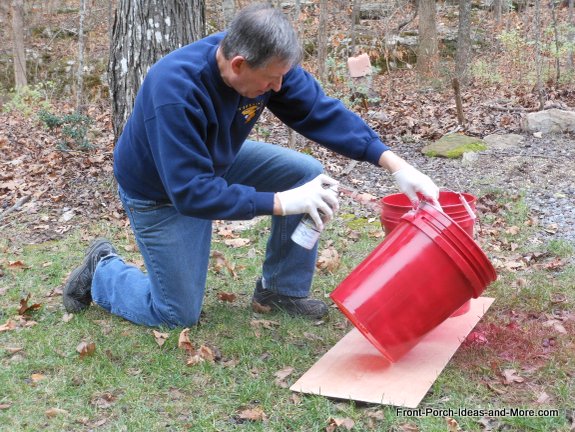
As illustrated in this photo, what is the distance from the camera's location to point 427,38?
1337cm

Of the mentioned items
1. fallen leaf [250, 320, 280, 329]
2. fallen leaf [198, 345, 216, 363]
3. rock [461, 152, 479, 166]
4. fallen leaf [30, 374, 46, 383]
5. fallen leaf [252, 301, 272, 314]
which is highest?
fallen leaf [198, 345, 216, 363]

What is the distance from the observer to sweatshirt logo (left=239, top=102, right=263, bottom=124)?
3.06m

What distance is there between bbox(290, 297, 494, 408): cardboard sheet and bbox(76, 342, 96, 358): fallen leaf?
3.36ft

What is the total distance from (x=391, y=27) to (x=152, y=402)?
1414 centimetres

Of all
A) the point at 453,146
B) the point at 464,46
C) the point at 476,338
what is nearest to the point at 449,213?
the point at 476,338

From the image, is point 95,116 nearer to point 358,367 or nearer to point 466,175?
point 466,175

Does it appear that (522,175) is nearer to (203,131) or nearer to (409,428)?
(203,131)

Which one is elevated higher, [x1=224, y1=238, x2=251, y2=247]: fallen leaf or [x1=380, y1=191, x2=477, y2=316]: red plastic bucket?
[x1=380, y1=191, x2=477, y2=316]: red plastic bucket

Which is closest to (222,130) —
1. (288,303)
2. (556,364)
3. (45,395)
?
(288,303)

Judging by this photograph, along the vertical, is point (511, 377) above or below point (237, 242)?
above

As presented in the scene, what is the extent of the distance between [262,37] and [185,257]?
1184mm

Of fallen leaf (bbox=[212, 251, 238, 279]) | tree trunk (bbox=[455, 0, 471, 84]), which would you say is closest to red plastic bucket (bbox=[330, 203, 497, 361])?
fallen leaf (bbox=[212, 251, 238, 279])

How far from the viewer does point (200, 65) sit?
2.82m

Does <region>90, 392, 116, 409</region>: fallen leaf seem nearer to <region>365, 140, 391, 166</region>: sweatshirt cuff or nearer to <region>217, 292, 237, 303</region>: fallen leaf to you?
<region>217, 292, 237, 303</region>: fallen leaf
